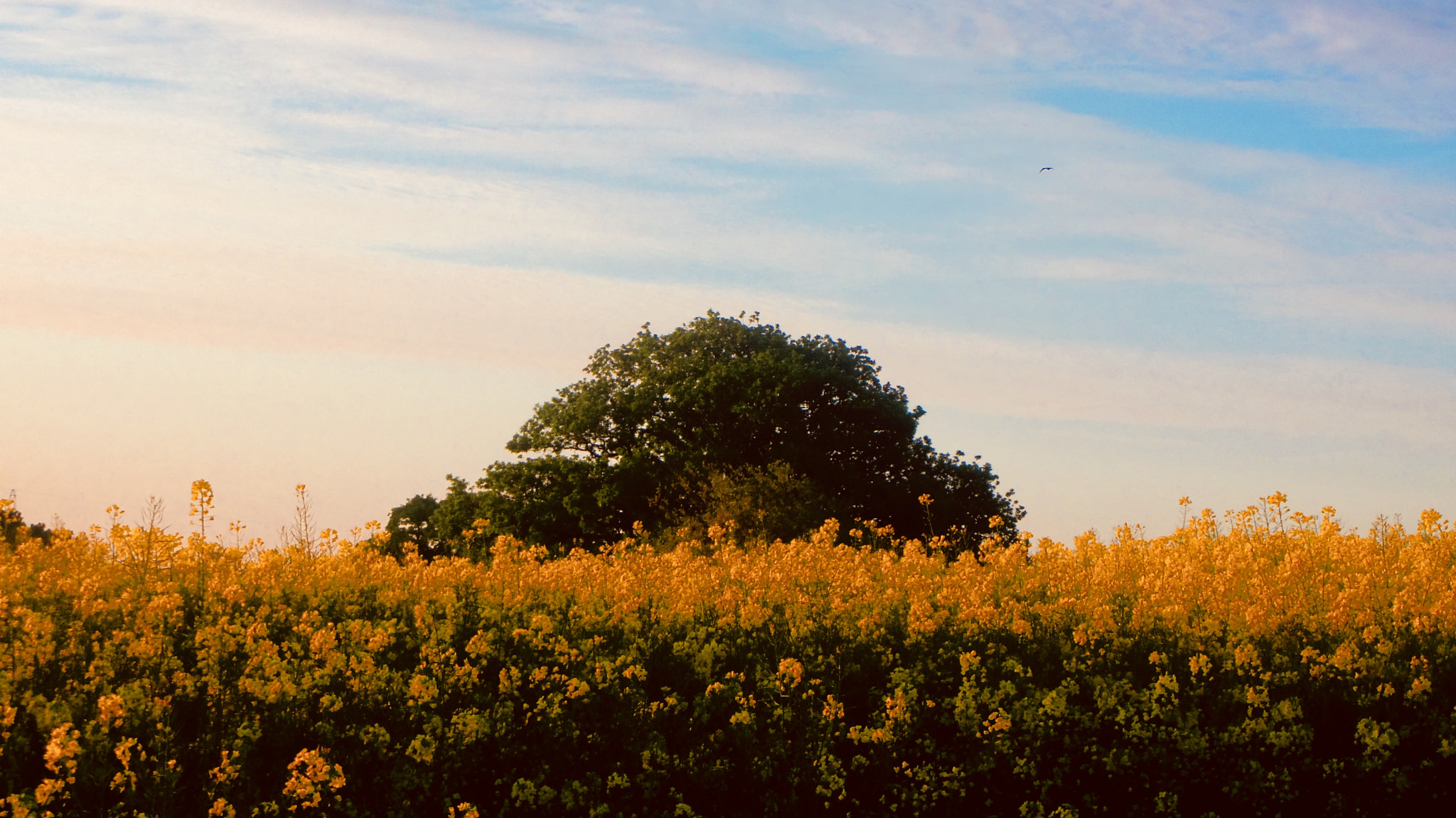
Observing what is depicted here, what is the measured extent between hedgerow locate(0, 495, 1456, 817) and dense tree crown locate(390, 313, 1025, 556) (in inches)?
833

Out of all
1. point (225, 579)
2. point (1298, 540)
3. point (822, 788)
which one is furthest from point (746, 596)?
point (1298, 540)

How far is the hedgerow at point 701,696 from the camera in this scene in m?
6.32

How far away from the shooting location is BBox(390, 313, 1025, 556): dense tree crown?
30.9m

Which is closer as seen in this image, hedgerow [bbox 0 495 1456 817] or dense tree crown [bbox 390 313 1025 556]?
hedgerow [bbox 0 495 1456 817]

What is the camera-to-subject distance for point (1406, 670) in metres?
7.44

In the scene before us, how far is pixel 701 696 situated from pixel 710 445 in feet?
80.4

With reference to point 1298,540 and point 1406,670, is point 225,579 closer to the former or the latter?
point 1406,670

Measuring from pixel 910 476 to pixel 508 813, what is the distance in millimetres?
27035

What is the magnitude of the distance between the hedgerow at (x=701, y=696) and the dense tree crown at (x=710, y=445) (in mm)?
21168

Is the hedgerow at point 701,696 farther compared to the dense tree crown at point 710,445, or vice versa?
the dense tree crown at point 710,445

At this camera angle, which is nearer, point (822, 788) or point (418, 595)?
point (822, 788)

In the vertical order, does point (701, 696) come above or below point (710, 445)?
below

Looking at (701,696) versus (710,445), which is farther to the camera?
(710,445)

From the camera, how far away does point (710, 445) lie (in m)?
31.3
